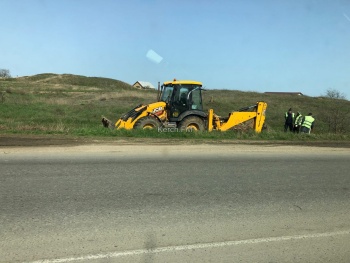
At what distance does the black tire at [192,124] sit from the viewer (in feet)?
60.0

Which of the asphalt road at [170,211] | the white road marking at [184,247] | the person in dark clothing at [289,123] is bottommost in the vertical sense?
the white road marking at [184,247]

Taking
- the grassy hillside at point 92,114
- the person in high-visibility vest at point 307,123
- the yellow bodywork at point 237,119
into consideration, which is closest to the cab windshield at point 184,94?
the yellow bodywork at point 237,119

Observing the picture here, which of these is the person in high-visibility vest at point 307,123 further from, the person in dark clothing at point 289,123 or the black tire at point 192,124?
the black tire at point 192,124

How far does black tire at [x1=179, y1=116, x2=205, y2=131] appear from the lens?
18.3m

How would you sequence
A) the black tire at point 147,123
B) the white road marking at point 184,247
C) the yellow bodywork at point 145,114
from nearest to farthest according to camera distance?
the white road marking at point 184,247 < the black tire at point 147,123 < the yellow bodywork at point 145,114

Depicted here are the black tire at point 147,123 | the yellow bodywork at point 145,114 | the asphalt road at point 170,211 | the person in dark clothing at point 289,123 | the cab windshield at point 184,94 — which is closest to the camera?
the asphalt road at point 170,211

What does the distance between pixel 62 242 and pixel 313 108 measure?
45.7 m

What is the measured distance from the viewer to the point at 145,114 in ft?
59.1

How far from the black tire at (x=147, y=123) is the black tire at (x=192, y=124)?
1158 mm

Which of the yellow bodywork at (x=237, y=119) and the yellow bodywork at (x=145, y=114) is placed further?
the yellow bodywork at (x=237, y=119)

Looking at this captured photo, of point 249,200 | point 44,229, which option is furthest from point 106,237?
point 249,200

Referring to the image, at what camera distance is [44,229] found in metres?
4.89

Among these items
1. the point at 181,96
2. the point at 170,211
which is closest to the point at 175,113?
the point at 181,96

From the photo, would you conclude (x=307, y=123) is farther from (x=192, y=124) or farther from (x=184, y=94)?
(x=184, y=94)
